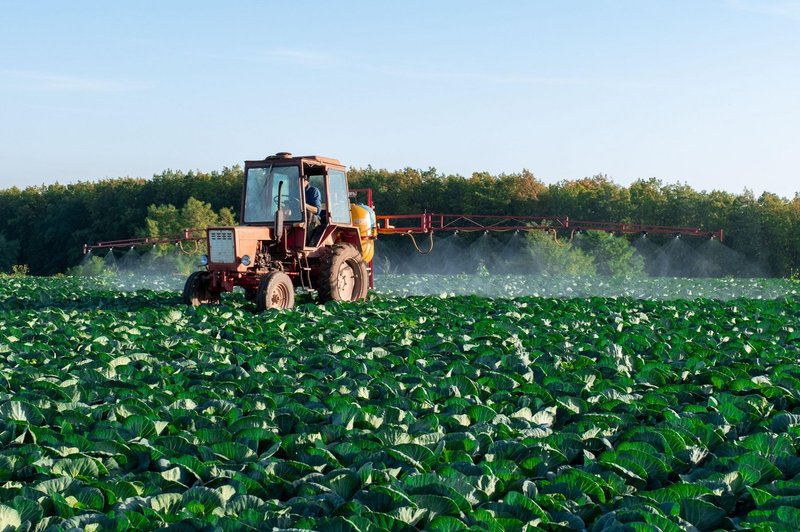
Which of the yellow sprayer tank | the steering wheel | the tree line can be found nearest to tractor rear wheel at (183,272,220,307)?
the steering wheel

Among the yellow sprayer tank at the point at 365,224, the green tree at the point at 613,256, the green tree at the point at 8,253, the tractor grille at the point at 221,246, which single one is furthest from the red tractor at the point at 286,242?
the green tree at the point at 8,253

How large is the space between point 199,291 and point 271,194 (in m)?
1.84

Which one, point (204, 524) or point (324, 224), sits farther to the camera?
point (324, 224)

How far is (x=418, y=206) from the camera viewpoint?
151 ft

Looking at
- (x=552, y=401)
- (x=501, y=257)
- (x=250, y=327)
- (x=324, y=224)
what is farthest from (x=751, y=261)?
(x=552, y=401)

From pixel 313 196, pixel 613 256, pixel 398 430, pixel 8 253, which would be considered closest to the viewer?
pixel 398 430

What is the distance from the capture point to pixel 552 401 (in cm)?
592

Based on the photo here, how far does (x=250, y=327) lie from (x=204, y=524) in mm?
6862

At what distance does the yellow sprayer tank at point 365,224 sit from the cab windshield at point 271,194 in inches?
69.8

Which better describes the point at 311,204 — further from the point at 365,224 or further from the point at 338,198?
the point at 365,224

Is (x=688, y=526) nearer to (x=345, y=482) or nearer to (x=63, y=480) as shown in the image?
(x=345, y=482)

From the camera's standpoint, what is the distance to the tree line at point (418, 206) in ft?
123

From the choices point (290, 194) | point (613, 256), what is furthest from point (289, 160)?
point (613, 256)

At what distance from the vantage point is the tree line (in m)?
37.4
